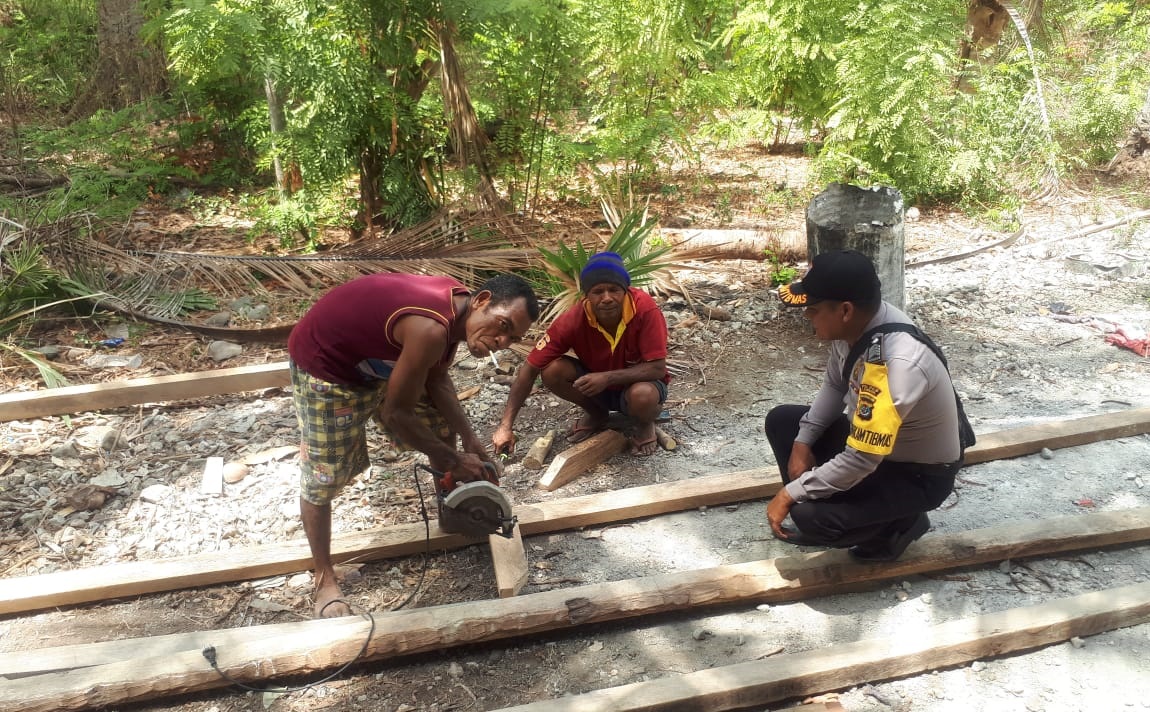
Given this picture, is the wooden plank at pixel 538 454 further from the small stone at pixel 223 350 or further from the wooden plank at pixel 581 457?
the small stone at pixel 223 350

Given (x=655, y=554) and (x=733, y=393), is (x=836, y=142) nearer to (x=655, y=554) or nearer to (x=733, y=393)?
(x=733, y=393)

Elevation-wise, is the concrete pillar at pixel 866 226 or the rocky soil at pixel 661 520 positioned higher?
the concrete pillar at pixel 866 226

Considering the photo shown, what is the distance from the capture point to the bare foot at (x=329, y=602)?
2.79 meters

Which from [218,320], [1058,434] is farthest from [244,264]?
[1058,434]

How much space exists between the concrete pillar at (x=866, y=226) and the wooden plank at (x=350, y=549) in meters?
1.79

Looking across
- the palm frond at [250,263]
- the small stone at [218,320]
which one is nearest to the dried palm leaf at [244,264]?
the palm frond at [250,263]

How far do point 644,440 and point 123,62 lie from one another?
7461mm

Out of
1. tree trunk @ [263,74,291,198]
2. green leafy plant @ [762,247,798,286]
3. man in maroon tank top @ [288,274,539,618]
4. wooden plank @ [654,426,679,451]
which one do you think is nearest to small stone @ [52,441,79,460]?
man in maroon tank top @ [288,274,539,618]

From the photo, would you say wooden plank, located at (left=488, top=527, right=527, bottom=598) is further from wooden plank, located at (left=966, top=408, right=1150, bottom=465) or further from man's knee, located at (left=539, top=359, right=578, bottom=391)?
wooden plank, located at (left=966, top=408, right=1150, bottom=465)

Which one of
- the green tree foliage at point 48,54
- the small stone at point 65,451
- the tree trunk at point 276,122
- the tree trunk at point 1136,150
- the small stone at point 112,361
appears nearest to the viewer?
the small stone at point 65,451

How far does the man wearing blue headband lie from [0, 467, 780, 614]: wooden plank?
45 cm

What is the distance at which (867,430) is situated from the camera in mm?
2422

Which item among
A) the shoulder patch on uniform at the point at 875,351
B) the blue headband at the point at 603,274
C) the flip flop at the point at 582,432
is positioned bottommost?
the flip flop at the point at 582,432

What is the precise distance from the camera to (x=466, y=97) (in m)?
5.39
